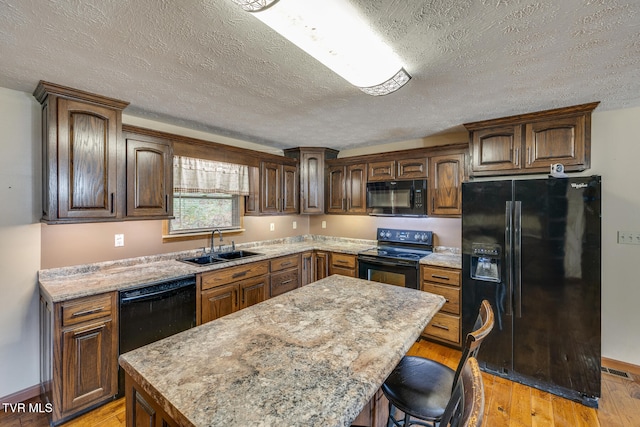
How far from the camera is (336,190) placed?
165 inches

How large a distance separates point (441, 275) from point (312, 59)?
2.43m

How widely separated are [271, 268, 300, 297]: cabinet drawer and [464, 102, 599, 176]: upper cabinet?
2.37 m

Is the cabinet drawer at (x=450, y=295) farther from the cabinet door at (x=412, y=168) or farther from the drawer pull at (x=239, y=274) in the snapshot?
the drawer pull at (x=239, y=274)

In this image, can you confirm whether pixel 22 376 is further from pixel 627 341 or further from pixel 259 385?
pixel 627 341

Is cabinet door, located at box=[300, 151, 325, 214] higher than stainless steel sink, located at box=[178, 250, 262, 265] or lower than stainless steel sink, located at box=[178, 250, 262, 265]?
higher

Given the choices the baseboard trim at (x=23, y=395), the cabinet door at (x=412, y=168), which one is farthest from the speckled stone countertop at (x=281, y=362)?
the cabinet door at (x=412, y=168)

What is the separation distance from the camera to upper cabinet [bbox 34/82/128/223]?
2057mm

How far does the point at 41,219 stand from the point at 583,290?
423 centimetres

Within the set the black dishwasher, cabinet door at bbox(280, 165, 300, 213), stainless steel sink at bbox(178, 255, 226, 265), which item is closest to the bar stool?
the black dishwasher

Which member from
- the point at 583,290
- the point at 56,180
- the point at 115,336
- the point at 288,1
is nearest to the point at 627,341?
the point at 583,290

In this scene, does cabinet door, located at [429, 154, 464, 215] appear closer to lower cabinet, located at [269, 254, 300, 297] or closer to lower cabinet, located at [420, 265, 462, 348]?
lower cabinet, located at [420, 265, 462, 348]

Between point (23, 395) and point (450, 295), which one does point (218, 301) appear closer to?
point (23, 395)

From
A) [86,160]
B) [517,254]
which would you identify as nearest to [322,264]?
[517,254]

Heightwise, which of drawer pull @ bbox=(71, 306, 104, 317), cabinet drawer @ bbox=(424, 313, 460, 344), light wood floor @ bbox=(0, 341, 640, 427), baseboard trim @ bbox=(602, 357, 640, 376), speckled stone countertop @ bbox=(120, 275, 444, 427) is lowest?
light wood floor @ bbox=(0, 341, 640, 427)
